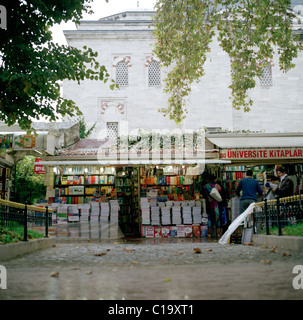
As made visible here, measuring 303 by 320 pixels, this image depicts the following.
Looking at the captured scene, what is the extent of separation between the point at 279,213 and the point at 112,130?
61.4ft

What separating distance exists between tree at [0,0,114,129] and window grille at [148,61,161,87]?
58.6 ft

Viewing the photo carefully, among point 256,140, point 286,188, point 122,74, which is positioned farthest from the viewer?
point 122,74

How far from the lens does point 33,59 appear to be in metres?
7.01

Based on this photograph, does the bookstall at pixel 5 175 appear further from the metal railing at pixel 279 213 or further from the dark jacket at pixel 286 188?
the dark jacket at pixel 286 188

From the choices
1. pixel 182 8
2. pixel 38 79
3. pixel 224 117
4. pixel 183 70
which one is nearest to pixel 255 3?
pixel 182 8

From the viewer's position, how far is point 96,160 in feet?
45.2

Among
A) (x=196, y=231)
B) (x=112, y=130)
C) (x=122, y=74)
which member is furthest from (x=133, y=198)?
(x=122, y=74)

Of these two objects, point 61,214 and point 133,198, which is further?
point 133,198

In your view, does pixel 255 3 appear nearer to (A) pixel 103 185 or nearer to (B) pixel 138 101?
(A) pixel 103 185

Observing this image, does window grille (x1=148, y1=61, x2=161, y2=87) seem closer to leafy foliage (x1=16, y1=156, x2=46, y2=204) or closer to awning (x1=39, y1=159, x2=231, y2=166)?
leafy foliage (x1=16, y1=156, x2=46, y2=204)

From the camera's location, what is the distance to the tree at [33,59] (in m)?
6.91

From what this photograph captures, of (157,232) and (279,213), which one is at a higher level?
(279,213)

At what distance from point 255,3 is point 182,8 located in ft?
5.97

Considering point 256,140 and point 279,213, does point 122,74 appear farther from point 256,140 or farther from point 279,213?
point 279,213
